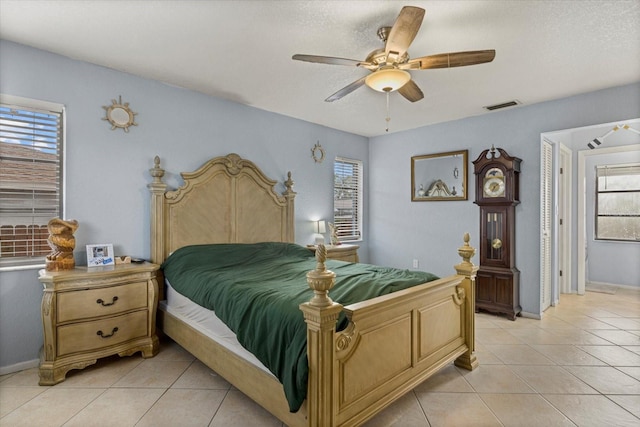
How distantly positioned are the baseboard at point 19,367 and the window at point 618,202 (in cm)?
757

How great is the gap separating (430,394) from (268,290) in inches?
52.5

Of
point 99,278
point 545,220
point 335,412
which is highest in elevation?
point 545,220

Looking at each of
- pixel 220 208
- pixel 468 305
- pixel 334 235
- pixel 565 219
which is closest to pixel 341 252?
pixel 334 235

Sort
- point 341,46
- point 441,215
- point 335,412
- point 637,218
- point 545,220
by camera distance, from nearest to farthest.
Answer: point 335,412, point 341,46, point 545,220, point 441,215, point 637,218

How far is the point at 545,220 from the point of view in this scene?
4.04 m

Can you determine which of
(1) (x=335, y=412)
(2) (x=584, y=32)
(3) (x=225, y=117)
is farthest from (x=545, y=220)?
(3) (x=225, y=117)

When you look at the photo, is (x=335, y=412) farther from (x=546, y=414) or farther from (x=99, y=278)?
(x=99, y=278)

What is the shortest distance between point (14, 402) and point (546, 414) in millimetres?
3402

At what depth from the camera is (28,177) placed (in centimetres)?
270

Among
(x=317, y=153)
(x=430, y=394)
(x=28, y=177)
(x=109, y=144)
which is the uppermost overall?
(x=317, y=153)

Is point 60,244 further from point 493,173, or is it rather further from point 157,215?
point 493,173

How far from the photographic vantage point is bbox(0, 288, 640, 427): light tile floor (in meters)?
1.98

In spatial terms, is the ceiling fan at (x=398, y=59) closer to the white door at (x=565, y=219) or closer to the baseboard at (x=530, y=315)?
the baseboard at (x=530, y=315)

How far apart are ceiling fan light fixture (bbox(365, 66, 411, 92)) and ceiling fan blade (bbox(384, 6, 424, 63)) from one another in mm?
93
